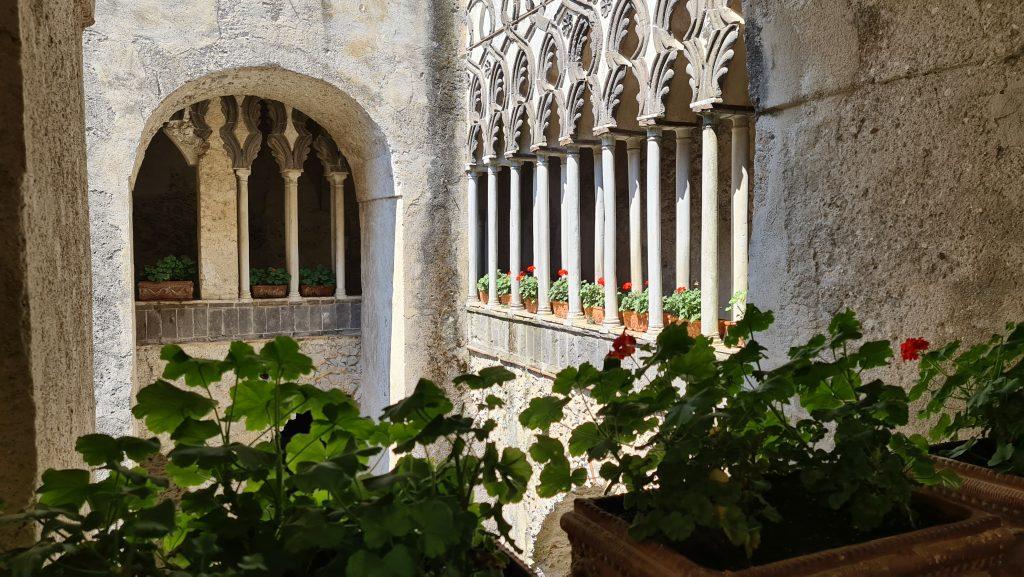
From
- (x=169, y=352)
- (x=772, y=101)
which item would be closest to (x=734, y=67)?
(x=772, y=101)

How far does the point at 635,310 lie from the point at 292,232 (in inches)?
229

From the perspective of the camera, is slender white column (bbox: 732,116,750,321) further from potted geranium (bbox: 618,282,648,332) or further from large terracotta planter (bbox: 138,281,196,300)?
large terracotta planter (bbox: 138,281,196,300)

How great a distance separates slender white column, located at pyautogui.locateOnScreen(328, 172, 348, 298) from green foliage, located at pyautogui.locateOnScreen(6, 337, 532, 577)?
10468 mm

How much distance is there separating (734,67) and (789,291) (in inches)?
162

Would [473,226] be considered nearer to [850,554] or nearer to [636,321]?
[636,321]

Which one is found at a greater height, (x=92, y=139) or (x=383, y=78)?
(x=383, y=78)

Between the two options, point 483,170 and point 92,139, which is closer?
point 92,139

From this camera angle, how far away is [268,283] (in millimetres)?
11141

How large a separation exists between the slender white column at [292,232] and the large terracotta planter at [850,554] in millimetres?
A: 10257

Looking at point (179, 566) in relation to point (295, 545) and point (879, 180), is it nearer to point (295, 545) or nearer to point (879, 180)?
point (295, 545)

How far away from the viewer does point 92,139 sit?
798cm

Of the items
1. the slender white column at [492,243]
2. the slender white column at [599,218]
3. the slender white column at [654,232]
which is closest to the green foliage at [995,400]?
the slender white column at [654,232]

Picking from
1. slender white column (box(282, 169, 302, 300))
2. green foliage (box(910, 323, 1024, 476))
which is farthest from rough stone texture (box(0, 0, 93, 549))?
slender white column (box(282, 169, 302, 300))

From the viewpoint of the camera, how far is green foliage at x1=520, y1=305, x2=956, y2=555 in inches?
48.0
